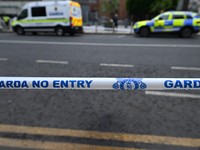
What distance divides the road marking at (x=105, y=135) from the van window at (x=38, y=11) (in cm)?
1239

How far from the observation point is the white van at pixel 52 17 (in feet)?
40.2

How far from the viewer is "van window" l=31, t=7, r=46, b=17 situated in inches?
502

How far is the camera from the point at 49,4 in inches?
493

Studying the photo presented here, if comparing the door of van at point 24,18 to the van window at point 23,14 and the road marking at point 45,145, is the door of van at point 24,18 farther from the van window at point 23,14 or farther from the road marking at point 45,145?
the road marking at point 45,145

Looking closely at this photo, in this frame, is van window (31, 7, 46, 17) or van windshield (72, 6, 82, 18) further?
van window (31, 7, 46, 17)

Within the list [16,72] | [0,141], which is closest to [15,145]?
[0,141]

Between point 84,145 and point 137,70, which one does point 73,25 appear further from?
point 84,145

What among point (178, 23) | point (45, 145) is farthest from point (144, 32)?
point (45, 145)

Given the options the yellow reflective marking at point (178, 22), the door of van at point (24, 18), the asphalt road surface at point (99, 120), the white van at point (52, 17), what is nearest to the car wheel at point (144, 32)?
the yellow reflective marking at point (178, 22)

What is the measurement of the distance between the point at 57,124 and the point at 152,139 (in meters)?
1.25

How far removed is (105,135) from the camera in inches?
78.7

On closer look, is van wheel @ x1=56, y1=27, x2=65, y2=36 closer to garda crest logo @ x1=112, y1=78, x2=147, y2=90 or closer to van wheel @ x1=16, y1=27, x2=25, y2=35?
van wheel @ x1=16, y1=27, x2=25, y2=35

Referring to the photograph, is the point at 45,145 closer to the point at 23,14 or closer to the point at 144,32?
the point at 144,32

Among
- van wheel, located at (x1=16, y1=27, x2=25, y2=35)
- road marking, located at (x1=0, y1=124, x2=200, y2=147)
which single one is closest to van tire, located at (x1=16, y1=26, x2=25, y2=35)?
van wheel, located at (x1=16, y1=27, x2=25, y2=35)
